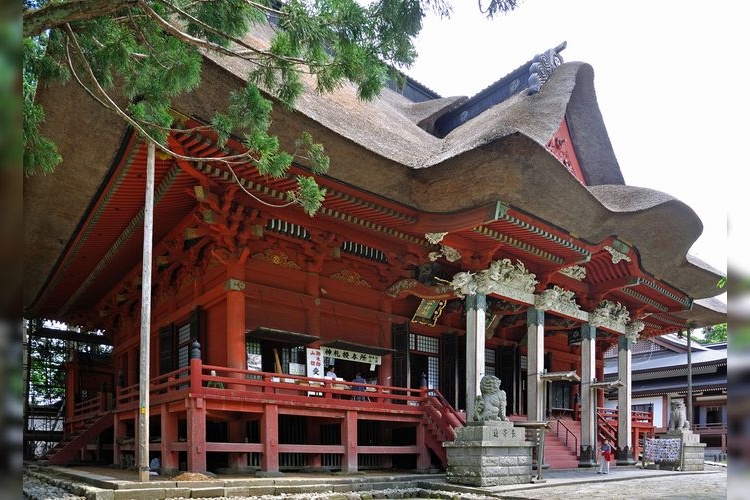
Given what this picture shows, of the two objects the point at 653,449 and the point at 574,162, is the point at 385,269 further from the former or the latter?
the point at 653,449

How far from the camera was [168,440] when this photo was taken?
11.3 meters

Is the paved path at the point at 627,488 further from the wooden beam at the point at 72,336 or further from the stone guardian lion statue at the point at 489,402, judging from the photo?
the wooden beam at the point at 72,336

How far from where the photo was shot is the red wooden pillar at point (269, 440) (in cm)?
1102

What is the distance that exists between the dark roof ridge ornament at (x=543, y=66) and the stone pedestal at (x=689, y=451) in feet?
33.2

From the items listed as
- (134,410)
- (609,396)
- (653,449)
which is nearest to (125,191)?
(134,410)

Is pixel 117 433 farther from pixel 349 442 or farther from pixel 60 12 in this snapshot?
pixel 60 12

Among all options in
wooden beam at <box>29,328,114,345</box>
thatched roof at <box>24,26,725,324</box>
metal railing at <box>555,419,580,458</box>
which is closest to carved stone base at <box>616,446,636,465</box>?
metal railing at <box>555,419,580,458</box>

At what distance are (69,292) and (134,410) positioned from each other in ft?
22.9

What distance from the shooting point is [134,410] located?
13.3 meters

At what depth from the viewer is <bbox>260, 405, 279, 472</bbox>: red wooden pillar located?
36.2ft

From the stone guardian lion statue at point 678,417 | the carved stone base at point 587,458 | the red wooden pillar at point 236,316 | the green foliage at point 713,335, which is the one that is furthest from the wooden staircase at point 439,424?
the green foliage at point 713,335

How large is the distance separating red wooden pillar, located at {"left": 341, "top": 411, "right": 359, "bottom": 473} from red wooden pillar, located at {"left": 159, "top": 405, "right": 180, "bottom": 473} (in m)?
3.06

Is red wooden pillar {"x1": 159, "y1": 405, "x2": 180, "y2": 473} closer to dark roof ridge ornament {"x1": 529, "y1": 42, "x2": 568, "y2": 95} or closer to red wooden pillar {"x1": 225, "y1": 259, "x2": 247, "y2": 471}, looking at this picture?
red wooden pillar {"x1": 225, "y1": 259, "x2": 247, "y2": 471}

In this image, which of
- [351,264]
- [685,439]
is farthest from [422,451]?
[685,439]
